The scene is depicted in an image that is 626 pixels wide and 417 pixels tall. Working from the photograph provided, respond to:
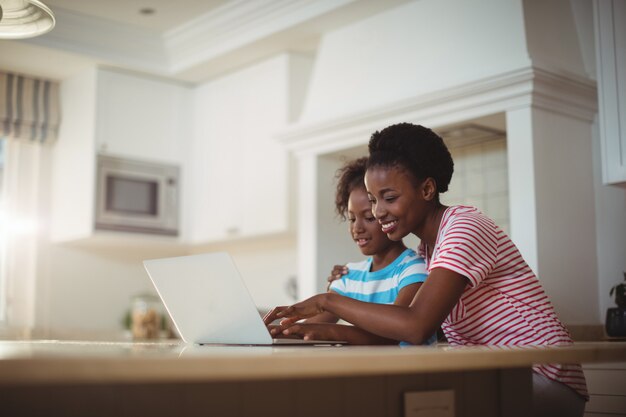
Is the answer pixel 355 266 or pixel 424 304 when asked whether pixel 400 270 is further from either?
pixel 424 304

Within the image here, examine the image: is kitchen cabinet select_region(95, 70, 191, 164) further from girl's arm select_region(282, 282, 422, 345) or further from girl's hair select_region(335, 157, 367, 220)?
girl's arm select_region(282, 282, 422, 345)

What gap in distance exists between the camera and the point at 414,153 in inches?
65.5

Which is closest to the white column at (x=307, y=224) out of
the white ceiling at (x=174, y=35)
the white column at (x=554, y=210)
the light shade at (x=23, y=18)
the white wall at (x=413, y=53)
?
the white wall at (x=413, y=53)

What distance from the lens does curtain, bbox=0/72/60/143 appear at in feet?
13.9

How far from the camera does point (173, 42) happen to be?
13.7ft

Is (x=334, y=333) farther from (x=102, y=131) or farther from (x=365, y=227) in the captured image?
(x=102, y=131)

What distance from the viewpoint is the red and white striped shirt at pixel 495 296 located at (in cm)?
149

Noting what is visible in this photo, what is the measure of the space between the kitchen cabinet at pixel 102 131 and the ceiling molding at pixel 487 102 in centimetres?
147

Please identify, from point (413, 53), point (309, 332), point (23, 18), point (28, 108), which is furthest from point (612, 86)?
point (28, 108)

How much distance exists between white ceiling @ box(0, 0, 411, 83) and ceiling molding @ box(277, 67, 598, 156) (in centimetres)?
54

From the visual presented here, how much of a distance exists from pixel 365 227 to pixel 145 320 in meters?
2.61

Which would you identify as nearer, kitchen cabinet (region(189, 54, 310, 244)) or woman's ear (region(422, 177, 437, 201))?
woman's ear (region(422, 177, 437, 201))

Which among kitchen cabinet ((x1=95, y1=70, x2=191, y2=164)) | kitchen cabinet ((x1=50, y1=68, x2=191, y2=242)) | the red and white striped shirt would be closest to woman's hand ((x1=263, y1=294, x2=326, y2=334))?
the red and white striped shirt

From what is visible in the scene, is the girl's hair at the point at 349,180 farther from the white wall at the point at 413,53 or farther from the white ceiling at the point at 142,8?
the white ceiling at the point at 142,8
